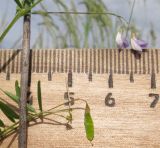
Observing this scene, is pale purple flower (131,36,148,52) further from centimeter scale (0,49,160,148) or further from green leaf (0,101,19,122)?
green leaf (0,101,19,122)

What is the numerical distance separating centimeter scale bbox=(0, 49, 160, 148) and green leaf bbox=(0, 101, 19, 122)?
0.08m

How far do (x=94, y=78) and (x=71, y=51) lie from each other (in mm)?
114

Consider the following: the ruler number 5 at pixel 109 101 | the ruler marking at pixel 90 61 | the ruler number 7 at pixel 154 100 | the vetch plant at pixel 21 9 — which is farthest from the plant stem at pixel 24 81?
the ruler number 7 at pixel 154 100

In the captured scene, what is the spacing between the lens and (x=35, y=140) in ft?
4.88

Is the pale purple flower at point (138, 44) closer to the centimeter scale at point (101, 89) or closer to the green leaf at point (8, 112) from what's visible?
the centimeter scale at point (101, 89)

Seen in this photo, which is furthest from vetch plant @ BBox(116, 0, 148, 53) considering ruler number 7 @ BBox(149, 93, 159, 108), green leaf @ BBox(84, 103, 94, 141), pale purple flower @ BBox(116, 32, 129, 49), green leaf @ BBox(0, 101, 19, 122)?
green leaf @ BBox(0, 101, 19, 122)

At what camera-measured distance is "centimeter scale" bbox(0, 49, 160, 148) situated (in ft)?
4.83

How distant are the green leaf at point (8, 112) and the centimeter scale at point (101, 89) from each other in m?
0.08

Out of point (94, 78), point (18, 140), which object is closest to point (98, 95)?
point (94, 78)

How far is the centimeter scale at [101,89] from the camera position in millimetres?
1474

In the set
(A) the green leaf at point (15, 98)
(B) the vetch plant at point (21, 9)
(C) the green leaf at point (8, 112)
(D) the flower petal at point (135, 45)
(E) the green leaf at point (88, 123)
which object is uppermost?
(B) the vetch plant at point (21, 9)

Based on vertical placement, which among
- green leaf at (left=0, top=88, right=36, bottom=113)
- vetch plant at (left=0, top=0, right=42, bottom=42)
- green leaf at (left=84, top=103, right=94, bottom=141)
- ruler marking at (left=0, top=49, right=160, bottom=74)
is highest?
vetch plant at (left=0, top=0, right=42, bottom=42)

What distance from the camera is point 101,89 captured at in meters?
1.52

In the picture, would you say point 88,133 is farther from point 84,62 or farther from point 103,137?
point 84,62
